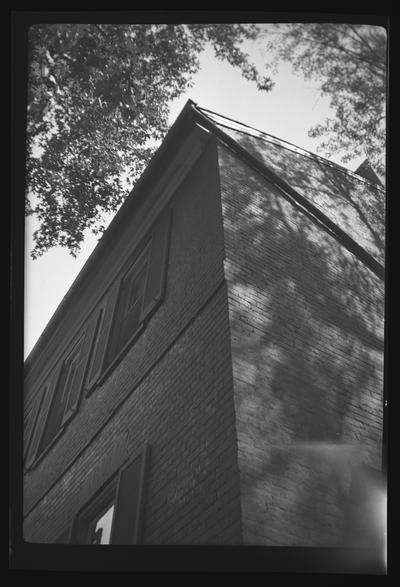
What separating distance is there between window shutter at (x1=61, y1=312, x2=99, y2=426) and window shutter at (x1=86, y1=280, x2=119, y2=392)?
32 cm

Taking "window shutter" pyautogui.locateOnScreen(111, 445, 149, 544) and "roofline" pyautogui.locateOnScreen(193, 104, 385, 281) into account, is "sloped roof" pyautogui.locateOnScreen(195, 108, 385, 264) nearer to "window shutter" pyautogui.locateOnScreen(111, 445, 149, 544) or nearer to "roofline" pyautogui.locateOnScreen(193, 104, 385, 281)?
"roofline" pyautogui.locateOnScreen(193, 104, 385, 281)

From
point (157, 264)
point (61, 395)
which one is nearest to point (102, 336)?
point (157, 264)

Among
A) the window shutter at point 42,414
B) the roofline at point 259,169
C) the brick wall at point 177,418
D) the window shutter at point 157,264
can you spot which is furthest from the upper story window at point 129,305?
the window shutter at point 42,414

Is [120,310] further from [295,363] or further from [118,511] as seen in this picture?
[295,363]

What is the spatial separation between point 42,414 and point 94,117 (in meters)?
5.22

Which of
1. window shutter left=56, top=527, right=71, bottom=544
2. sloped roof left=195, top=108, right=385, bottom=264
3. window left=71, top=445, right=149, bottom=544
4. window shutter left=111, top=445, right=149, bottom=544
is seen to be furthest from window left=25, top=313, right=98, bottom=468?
sloped roof left=195, top=108, right=385, bottom=264

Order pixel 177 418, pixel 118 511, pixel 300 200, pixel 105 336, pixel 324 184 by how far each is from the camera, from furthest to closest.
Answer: pixel 324 184 → pixel 105 336 → pixel 300 200 → pixel 118 511 → pixel 177 418

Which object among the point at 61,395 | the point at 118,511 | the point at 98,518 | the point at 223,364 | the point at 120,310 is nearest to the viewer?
the point at 223,364

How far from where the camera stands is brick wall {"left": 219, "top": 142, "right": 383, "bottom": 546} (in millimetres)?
3961

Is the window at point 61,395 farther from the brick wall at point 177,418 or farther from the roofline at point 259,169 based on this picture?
the roofline at point 259,169

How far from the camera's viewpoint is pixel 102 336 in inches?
326

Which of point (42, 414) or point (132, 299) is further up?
point (132, 299)

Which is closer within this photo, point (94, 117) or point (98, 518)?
point (98, 518)

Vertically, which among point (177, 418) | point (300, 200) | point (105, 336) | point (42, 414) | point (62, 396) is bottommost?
point (177, 418)
